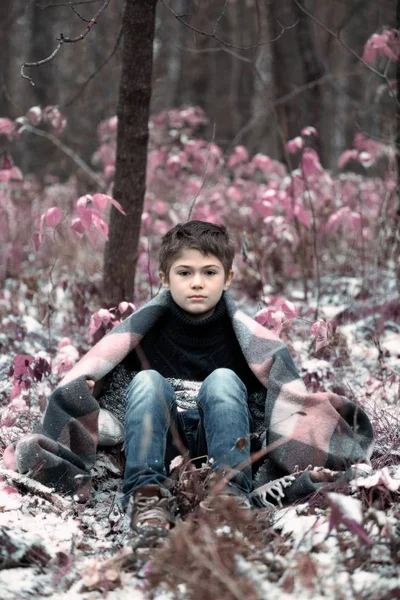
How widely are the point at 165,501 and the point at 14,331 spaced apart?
255 centimetres

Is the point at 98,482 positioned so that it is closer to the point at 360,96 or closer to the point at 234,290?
the point at 234,290

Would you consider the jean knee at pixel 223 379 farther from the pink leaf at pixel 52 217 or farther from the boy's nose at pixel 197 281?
the pink leaf at pixel 52 217

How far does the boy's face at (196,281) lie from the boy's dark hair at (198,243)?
0.03 meters

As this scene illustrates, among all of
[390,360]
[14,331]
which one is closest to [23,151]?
[14,331]

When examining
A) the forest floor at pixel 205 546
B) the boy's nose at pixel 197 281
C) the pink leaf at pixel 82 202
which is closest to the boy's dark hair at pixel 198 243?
the boy's nose at pixel 197 281

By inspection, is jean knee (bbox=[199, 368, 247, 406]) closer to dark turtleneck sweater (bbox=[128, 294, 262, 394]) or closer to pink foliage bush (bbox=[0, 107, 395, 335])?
dark turtleneck sweater (bbox=[128, 294, 262, 394])

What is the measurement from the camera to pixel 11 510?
7.93 ft

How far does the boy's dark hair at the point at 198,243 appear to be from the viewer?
9.55ft

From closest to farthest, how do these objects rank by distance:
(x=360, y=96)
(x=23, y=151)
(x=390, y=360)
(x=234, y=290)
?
(x=390, y=360) < (x=234, y=290) < (x=23, y=151) < (x=360, y=96)

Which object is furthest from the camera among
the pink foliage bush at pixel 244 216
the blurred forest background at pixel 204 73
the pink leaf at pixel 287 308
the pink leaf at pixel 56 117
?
the blurred forest background at pixel 204 73

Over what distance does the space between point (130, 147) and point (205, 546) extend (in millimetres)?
2728

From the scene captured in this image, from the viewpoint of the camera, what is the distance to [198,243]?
2.90 meters

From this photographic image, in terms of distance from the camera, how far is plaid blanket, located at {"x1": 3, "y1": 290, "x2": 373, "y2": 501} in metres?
2.61

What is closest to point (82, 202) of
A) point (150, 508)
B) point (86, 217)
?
point (86, 217)
